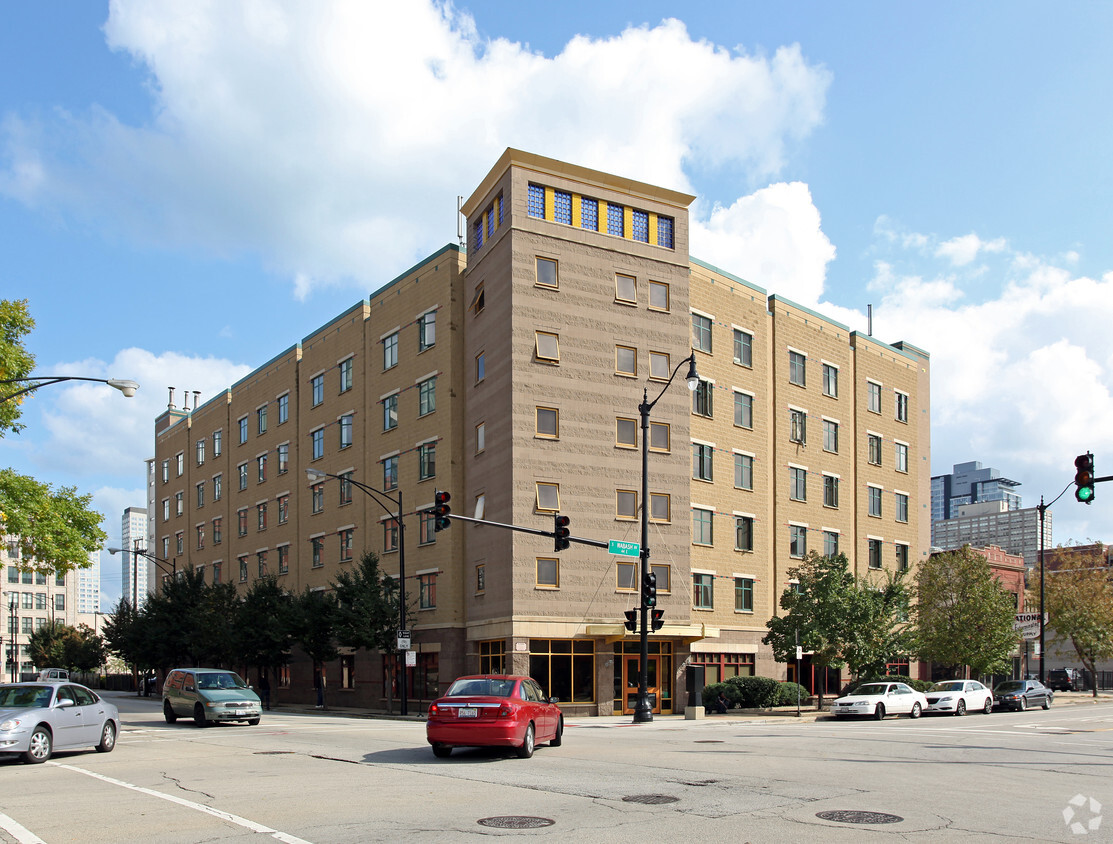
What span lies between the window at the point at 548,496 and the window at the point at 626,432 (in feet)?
11.9

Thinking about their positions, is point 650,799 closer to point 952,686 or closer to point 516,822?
point 516,822

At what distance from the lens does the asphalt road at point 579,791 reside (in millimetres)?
10672

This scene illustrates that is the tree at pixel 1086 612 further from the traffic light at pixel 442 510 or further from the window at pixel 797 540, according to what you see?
the traffic light at pixel 442 510

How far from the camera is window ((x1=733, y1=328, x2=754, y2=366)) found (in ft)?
165

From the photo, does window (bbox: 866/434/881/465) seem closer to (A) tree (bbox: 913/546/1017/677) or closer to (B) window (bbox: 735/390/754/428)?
(A) tree (bbox: 913/546/1017/677)

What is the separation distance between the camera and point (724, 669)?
47531mm

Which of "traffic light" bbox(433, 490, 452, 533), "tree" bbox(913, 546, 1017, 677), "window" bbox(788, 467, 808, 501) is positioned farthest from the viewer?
"window" bbox(788, 467, 808, 501)

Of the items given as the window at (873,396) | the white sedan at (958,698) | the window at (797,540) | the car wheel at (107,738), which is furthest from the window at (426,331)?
the car wheel at (107,738)

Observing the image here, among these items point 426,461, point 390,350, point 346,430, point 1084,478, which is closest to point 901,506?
point 426,461

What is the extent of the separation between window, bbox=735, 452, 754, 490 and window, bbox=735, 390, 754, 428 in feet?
5.12

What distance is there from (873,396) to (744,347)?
12905mm

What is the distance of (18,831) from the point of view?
35.7 ft

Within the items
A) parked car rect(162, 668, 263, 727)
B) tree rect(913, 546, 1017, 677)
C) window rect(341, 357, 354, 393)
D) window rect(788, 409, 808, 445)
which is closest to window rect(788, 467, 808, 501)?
window rect(788, 409, 808, 445)

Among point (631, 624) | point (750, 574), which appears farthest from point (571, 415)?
point (750, 574)
